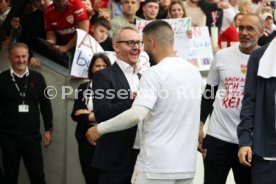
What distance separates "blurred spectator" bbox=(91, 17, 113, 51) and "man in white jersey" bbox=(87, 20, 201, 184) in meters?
4.45

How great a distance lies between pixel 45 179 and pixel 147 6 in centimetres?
347

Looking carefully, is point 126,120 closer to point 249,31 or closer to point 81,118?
point 249,31

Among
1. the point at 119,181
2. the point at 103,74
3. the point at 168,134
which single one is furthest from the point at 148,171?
the point at 103,74

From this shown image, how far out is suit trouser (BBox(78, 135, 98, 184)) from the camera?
849 centimetres

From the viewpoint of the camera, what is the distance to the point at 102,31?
10.1m

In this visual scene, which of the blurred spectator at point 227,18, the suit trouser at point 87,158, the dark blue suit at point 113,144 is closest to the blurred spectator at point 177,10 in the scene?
the blurred spectator at point 227,18

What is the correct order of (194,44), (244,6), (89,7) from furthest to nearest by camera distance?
(244,6)
(194,44)
(89,7)

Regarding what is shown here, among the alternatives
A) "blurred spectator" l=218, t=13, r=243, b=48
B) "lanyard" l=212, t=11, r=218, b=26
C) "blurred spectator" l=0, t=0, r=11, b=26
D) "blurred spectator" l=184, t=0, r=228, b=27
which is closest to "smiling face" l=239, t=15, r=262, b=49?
"blurred spectator" l=0, t=0, r=11, b=26

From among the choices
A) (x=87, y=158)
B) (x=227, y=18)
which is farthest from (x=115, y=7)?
(x=87, y=158)

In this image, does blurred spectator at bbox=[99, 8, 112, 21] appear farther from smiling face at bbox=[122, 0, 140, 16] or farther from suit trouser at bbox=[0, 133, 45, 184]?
suit trouser at bbox=[0, 133, 45, 184]

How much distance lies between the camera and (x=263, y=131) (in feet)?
17.9

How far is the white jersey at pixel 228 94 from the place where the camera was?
6980 millimetres

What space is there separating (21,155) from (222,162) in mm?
3208

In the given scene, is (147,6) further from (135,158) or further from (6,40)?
(135,158)
